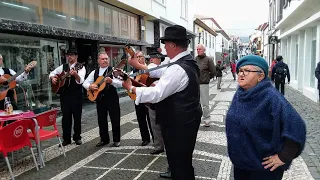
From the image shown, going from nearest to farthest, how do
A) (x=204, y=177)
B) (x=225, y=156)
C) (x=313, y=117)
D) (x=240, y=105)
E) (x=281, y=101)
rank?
(x=281, y=101)
(x=240, y=105)
(x=204, y=177)
(x=225, y=156)
(x=313, y=117)

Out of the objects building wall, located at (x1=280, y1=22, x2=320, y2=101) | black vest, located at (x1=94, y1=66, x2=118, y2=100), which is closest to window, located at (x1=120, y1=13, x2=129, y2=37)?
building wall, located at (x1=280, y1=22, x2=320, y2=101)

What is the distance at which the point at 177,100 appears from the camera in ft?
9.84

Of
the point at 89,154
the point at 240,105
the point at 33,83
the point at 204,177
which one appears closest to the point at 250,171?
the point at 240,105

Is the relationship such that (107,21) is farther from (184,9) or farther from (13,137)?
(184,9)

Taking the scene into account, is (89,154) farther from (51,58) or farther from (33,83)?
(51,58)

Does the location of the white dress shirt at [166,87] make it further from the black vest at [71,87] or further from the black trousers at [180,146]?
the black vest at [71,87]

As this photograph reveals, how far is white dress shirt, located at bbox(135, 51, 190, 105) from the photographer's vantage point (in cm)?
286

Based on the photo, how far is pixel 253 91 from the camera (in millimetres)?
2342

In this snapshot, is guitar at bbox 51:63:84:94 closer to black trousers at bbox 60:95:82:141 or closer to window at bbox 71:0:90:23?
black trousers at bbox 60:95:82:141

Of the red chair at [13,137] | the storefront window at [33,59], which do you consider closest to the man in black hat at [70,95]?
the red chair at [13,137]

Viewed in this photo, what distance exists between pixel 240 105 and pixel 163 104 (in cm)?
85

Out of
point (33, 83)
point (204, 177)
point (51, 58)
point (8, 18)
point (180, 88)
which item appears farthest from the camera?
point (51, 58)

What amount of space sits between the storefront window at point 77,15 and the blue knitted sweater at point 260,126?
266 inches

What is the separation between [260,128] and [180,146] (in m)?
1.02
